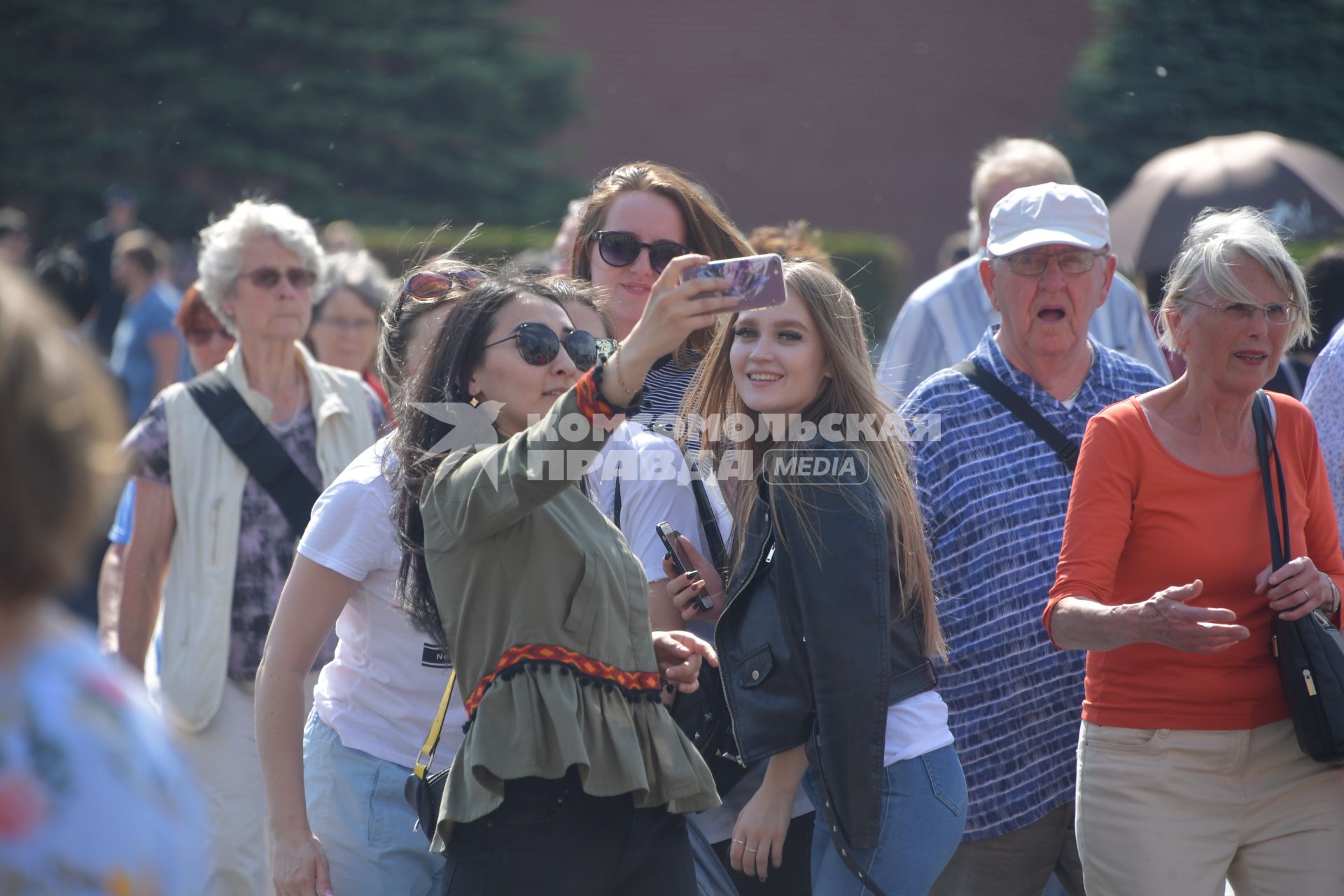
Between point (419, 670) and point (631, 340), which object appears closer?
point (631, 340)

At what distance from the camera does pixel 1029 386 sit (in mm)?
3723

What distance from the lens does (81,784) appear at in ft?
4.50

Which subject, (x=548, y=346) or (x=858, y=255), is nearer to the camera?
(x=548, y=346)

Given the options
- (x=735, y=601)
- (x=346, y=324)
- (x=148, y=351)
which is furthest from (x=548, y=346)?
(x=148, y=351)

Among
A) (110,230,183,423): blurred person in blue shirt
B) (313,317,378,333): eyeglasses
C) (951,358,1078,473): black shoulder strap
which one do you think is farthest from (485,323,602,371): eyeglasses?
(110,230,183,423): blurred person in blue shirt

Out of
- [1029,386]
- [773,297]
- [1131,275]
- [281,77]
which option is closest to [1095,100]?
[281,77]

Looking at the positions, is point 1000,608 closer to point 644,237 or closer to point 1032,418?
point 1032,418

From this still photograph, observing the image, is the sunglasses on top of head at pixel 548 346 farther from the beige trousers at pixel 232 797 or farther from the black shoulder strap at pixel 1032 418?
the beige trousers at pixel 232 797

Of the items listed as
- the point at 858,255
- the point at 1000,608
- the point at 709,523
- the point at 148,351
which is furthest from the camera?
the point at 858,255

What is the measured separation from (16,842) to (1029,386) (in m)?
2.93

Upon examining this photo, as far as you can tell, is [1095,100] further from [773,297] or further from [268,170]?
[773,297]


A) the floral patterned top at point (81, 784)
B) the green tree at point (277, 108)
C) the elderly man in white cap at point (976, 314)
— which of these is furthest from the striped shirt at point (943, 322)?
the green tree at point (277, 108)

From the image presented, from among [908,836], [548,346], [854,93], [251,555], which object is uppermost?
[854,93]

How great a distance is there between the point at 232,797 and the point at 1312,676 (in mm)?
3045
